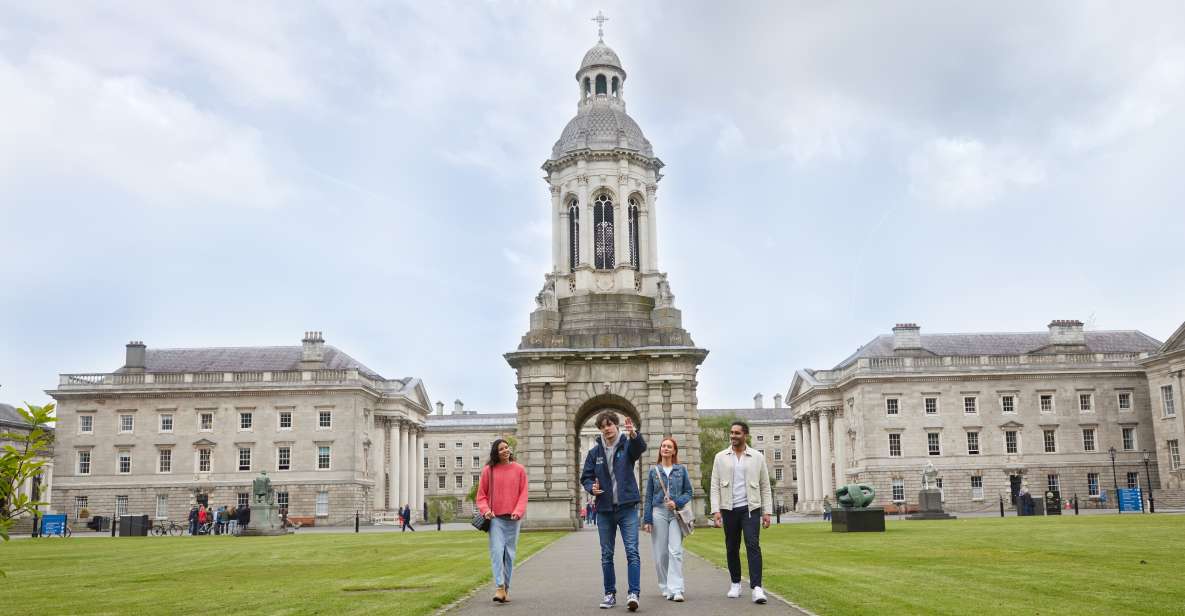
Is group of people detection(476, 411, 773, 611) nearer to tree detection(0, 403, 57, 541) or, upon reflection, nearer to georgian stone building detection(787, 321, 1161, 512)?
tree detection(0, 403, 57, 541)

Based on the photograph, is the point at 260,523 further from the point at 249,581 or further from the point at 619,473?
the point at 619,473

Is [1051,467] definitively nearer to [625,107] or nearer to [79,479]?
[625,107]

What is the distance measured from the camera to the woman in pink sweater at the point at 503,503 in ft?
41.2

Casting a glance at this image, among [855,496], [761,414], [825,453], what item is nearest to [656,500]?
[855,496]

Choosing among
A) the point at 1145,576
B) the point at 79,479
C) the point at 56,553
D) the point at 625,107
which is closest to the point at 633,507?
the point at 1145,576

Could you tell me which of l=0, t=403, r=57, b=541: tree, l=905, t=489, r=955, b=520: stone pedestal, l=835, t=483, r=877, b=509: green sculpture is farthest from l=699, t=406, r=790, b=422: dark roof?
l=0, t=403, r=57, b=541: tree

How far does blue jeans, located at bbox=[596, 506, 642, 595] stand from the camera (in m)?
11.6

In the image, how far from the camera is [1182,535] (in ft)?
77.7

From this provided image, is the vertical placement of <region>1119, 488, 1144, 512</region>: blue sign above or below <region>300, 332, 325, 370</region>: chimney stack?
below

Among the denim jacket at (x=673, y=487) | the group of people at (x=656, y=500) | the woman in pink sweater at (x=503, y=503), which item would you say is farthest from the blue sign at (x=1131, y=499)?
the woman in pink sweater at (x=503, y=503)

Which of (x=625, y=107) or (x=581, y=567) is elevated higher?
(x=625, y=107)

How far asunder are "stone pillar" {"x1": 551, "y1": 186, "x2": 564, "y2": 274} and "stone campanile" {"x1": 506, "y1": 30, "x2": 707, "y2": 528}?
5 cm

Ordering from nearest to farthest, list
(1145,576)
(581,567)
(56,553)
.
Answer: (1145,576)
(581,567)
(56,553)

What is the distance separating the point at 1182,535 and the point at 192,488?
62084mm
